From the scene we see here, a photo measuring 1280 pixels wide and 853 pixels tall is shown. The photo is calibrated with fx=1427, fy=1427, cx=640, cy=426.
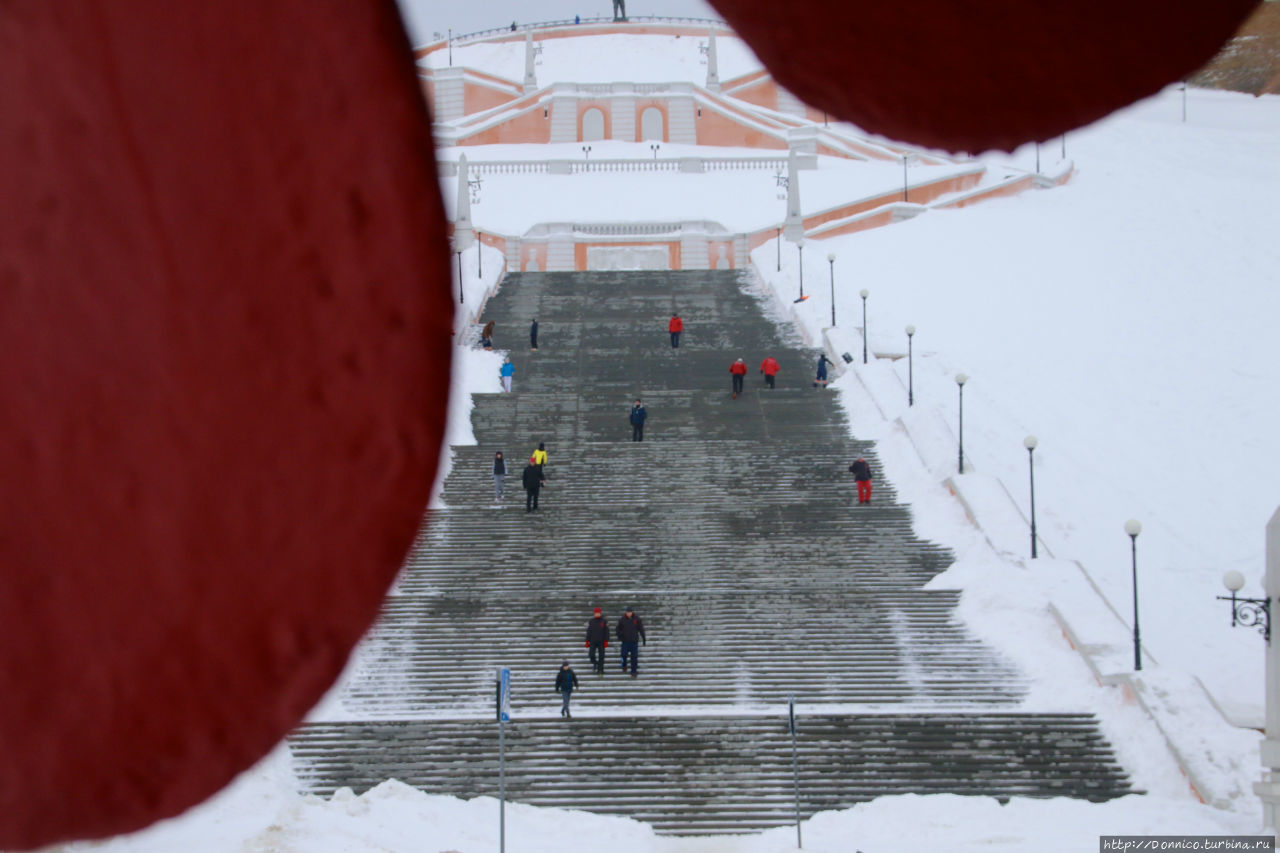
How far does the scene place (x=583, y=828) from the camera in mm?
16359

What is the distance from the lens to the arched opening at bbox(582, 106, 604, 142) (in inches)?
2904

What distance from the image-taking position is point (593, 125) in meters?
74.1

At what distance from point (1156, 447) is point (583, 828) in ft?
61.1

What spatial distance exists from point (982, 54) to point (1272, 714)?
16.7 metres

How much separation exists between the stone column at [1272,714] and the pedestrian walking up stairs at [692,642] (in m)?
2.09

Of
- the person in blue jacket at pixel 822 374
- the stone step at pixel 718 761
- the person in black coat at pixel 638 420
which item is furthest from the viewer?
the person in blue jacket at pixel 822 374

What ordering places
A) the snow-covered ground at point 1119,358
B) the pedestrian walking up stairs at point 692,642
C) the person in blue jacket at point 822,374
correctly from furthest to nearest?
the person in blue jacket at point 822,374 → the snow-covered ground at point 1119,358 → the pedestrian walking up stairs at point 692,642

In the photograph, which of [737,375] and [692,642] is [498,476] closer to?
[692,642]

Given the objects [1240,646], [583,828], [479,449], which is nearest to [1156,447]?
[1240,646]

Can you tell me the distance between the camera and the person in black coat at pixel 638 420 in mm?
29719

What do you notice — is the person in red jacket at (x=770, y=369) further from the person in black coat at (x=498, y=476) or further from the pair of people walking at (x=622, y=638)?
the pair of people walking at (x=622, y=638)

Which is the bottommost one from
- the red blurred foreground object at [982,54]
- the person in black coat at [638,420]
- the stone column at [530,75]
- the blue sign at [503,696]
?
the blue sign at [503,696]

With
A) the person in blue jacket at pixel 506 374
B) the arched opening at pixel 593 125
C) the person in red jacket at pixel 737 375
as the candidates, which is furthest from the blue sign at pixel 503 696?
the arched opening at pixel 593 125

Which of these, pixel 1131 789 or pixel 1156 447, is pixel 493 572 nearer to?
pixel 1131 789
